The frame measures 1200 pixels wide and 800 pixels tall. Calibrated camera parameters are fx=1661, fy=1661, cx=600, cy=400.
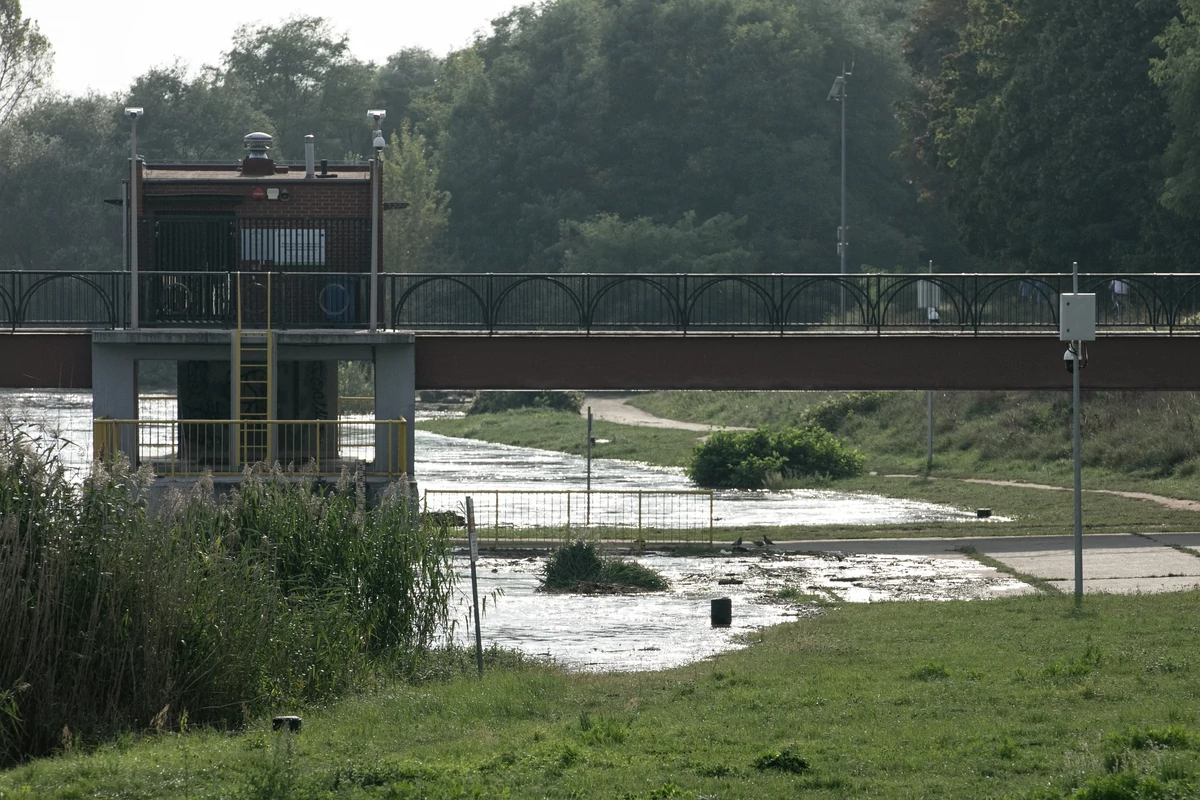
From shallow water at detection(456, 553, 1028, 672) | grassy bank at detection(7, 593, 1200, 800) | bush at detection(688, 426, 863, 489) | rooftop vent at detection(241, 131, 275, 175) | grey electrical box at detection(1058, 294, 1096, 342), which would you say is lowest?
shallow water at detection(456, 553, 1028, 672)

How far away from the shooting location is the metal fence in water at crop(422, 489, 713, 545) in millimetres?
32250

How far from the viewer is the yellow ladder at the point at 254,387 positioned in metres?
31.1

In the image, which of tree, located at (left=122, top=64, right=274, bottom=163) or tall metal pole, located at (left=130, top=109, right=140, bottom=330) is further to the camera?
tree, located at (left=122, top=64, right=274, bottom=163)

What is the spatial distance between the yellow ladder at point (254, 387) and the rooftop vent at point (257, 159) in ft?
11.5

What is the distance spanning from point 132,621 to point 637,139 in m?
81.2

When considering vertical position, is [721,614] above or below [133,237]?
below

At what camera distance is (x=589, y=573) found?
1011 inches

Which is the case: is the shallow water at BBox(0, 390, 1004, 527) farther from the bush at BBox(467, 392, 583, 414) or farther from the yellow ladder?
the bush at BBox(467, 392, 583, 414)

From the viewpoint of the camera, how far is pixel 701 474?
1879 inches

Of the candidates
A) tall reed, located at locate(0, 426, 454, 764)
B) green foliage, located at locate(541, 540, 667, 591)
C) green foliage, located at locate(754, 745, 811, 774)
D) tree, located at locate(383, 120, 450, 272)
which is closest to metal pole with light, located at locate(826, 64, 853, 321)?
tree, located at locate(383, 120, 450, 272)

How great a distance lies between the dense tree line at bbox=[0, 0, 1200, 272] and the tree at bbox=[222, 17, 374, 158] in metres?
0.19

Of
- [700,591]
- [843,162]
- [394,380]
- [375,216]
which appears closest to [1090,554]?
[700,591]

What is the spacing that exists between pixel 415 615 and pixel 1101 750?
8.49 meters

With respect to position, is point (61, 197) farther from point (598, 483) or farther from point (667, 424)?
point (598, 483)
